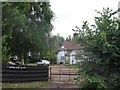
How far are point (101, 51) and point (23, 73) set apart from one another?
5233mm

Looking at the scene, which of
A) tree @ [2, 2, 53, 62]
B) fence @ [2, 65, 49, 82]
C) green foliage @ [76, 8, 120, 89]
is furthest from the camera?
tree @ [2, 2, 53, 62]

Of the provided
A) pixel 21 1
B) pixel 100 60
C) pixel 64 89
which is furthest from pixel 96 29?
pixel 21 1

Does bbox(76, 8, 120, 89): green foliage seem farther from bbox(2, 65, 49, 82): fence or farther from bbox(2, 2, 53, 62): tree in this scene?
bbox(2, 2, 53, 62): tree

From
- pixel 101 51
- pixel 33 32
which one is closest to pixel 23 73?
pixel 101 51

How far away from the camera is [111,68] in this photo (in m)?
10.0

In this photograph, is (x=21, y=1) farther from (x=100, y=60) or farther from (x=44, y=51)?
(x=100, y=60)

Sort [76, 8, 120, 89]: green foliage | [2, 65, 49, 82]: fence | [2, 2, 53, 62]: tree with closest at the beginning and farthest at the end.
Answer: [76, 8, 120, 89]: green foliage, [2, 65, 49, 82]: fence, [2, 2, 53, 62]: tree

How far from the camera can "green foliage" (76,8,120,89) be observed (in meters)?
9.77


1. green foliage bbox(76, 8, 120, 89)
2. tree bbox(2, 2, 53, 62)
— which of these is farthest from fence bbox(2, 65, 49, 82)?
tree bbox(2, 2, 53, 62)

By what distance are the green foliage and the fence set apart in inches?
162

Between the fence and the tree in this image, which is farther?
the tree

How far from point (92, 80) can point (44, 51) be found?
1807cm

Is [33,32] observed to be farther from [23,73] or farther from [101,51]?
[101,51]

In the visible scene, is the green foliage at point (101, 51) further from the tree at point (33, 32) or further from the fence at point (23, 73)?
the tree at point (33, 32)
